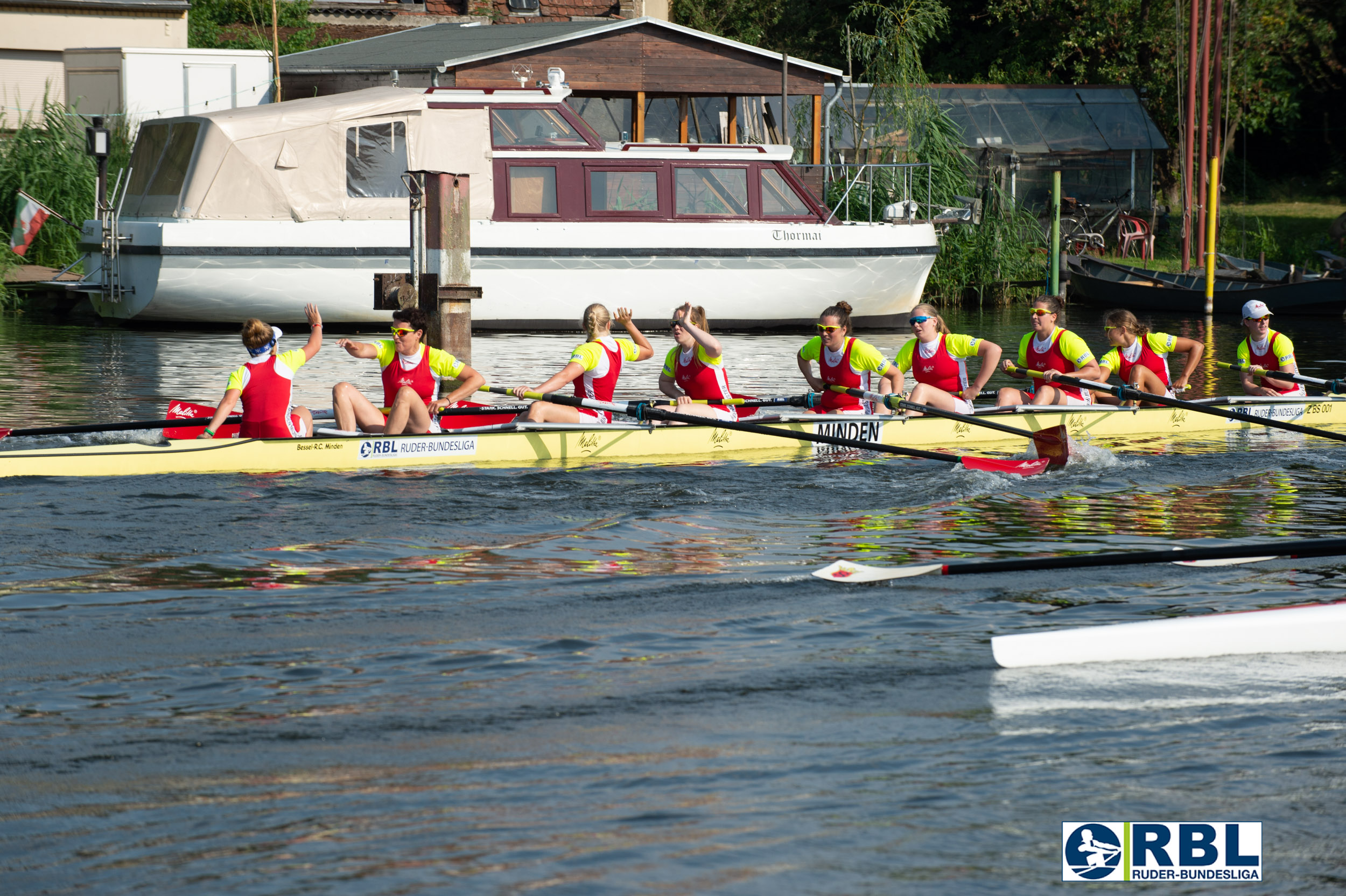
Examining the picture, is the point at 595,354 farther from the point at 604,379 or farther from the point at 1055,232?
the point at 1055,232

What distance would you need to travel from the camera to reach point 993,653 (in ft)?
21.2

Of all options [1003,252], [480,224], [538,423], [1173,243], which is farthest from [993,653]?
[1173,243]

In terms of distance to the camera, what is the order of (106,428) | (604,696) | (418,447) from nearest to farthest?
1. (604,696)
2. (106,428)
3. (418,447)

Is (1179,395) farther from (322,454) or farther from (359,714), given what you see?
(359,714)

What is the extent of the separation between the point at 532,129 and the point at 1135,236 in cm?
1560

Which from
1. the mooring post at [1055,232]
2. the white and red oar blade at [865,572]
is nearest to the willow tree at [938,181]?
the mooring post at [1055,232]

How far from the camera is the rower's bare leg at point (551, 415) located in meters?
11.8

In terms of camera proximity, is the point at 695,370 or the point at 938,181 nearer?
the point at 695,370

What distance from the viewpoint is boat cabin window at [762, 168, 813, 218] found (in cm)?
2177

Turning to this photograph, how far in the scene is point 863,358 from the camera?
12.3 m

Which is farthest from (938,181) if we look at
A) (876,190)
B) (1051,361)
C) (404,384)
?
(404,384)

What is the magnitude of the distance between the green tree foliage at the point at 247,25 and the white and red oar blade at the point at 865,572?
2567cm

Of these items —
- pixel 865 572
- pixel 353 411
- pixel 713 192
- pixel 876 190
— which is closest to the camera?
pixel 865 572

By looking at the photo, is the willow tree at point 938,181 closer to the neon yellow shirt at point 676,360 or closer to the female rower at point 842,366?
the female rower at point 842,366
